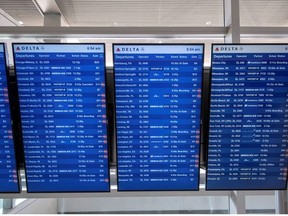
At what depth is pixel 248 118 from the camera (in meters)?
1.79

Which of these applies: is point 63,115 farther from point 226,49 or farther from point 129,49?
point 226,49

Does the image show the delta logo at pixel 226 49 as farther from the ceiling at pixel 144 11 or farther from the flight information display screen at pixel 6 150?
the ceiling at pixel 144 11

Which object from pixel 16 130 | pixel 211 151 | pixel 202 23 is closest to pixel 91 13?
pixel 202 23

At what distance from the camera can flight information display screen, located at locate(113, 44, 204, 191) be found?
1.73m

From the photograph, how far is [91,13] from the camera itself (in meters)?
4.15

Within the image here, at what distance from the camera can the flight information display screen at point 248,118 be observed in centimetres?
173

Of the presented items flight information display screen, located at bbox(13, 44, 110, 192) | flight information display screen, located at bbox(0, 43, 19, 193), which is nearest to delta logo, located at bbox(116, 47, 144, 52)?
flight information display screen, located at bbox(13, 44, 110, 192)

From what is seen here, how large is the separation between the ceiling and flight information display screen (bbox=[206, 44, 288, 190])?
2.29 m

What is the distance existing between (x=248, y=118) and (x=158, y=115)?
24.5 inches

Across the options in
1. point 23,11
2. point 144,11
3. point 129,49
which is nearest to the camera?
point 129,49

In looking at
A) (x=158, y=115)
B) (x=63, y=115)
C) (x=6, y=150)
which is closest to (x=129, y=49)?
→ (x=158, y=115)

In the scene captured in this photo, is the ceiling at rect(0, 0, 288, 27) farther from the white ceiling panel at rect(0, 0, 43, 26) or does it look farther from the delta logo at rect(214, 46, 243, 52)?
the delta logo at rect(214, 46, 243, 52)

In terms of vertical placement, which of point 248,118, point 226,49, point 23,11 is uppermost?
point 23,11

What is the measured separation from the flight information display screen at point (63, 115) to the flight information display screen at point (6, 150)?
0.09 metres
